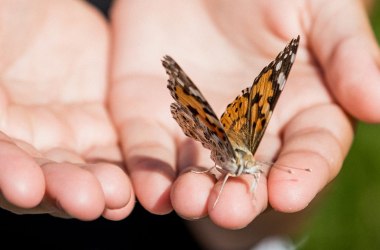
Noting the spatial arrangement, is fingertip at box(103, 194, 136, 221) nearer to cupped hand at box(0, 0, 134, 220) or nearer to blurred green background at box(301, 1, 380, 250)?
cupped hand at box(0, 0, 134, 220)

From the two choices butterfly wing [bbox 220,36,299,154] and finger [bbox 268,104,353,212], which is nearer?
finger [bbox 268,104,353,212]

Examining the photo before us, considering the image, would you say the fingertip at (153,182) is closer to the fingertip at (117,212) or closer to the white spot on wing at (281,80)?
the fingertip at (117,212)

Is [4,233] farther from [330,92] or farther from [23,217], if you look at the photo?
[330,92]

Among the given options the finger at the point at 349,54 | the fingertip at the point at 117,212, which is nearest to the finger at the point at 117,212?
the fingertip at the point at 117,212

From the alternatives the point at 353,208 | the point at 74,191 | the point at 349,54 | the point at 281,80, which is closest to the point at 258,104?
the point at 281,80

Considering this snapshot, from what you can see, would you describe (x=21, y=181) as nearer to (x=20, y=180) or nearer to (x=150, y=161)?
(x=20, y=180)

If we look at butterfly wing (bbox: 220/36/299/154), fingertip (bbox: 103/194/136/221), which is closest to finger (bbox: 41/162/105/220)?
fingertip (bbox: 103/194/136/221)

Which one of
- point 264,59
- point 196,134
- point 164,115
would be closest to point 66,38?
point 164,115
